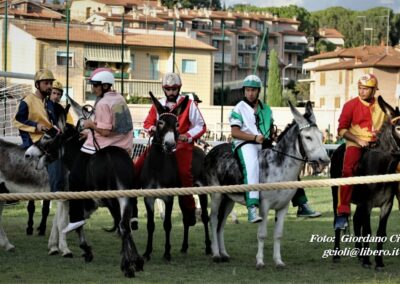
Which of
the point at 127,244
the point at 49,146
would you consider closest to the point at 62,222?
the point at 49,146

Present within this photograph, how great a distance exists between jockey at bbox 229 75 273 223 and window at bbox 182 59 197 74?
5785cm

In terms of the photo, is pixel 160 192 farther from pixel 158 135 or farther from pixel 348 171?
pixel 348 171

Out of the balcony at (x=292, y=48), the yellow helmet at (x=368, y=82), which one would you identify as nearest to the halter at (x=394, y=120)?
the yellow helmet at (x=368, y=82)

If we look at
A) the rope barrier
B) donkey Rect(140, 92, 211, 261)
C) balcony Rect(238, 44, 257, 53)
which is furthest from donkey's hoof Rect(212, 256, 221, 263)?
balcony Rect(238, 44, 257, 53)

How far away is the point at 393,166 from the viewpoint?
11586 millimetres

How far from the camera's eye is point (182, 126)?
490 inches

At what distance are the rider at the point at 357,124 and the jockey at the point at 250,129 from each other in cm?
102

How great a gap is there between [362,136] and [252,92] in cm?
155

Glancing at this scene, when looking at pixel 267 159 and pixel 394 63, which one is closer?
pixel 267 159

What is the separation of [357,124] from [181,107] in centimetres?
232

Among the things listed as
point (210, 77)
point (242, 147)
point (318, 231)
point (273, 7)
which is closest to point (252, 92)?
point (242, 147)

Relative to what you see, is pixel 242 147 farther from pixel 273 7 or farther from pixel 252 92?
pixel 273 7

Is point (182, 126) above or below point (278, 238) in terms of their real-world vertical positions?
above

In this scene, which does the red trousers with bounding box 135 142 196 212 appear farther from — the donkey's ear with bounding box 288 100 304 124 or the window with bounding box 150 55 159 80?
the window with bounding box 150 55 159 80
